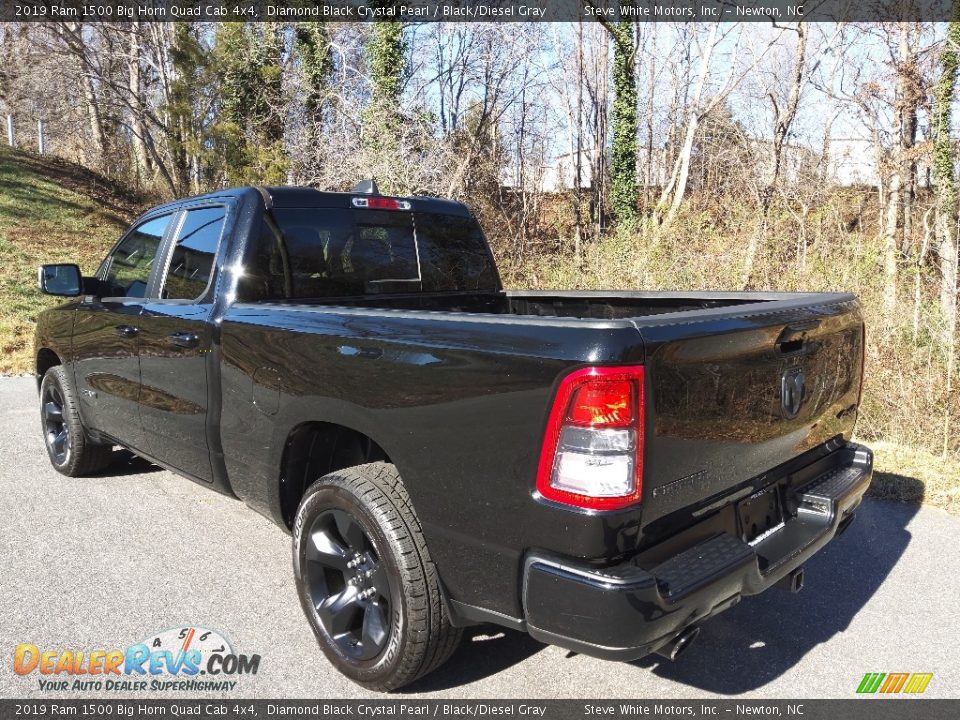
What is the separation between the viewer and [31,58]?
813 inches

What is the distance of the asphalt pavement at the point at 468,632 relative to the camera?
2811 millimetres

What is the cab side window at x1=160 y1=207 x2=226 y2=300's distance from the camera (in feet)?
12.1

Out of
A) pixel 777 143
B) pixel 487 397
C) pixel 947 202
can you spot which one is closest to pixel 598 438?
pixel 487 397

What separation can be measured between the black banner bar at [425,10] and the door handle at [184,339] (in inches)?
610

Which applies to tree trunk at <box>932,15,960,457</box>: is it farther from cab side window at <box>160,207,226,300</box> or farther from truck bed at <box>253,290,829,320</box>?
cab side window at <box>160,207,226,300</box>

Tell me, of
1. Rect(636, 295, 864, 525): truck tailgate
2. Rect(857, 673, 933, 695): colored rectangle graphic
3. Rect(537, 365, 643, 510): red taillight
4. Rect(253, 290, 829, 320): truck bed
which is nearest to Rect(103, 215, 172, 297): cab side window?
Rect(253, 290, 829, 320): truck bed

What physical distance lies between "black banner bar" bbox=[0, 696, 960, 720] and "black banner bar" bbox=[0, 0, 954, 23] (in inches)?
616

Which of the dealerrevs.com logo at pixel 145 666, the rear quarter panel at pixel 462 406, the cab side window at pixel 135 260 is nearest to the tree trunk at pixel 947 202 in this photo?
the rear quarter panel at pixel 462 406

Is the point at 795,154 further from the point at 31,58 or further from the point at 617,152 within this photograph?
the point at 31,58

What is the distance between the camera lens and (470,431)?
2.29 metres

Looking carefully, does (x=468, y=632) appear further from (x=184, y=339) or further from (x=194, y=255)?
(x=194, y=255)

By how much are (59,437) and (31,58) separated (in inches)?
803

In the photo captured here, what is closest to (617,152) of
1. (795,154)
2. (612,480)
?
(795,154)

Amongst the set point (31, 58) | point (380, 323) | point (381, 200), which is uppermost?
point (31, 58)
